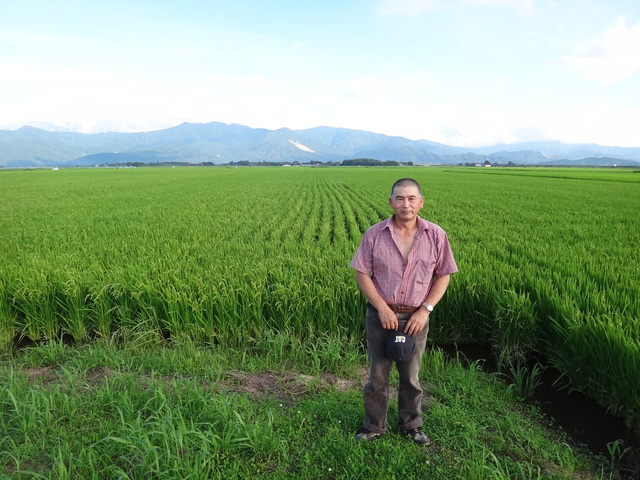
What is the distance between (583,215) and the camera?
483 inches

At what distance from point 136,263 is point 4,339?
→ 1.99 m

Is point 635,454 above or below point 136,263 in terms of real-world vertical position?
below

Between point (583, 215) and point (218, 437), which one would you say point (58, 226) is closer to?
point (218, 437)

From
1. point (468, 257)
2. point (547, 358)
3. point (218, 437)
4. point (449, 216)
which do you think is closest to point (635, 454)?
point (547, 358)

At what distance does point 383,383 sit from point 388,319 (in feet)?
1.98

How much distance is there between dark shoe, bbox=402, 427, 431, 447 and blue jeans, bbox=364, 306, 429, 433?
1.3 inches

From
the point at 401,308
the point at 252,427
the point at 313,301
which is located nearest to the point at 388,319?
A: the point at 401,308

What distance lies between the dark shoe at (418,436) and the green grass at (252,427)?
5 centimetres

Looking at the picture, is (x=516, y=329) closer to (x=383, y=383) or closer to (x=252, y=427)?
Result: (x=383, y=383)

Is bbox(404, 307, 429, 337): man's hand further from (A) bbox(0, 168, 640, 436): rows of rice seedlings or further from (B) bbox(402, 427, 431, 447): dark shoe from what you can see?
(A) bbox(0, 168, 640, 436): rows of rice seedlings

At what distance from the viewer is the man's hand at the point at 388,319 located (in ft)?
8.23

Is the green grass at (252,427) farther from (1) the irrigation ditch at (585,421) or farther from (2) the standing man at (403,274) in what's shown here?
(2) the standing man at (403,274)

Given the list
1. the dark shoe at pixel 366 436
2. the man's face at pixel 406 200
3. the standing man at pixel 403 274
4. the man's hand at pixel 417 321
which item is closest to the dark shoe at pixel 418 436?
the standing man at pixel 403 274

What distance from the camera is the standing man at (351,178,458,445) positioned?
2.53 m
